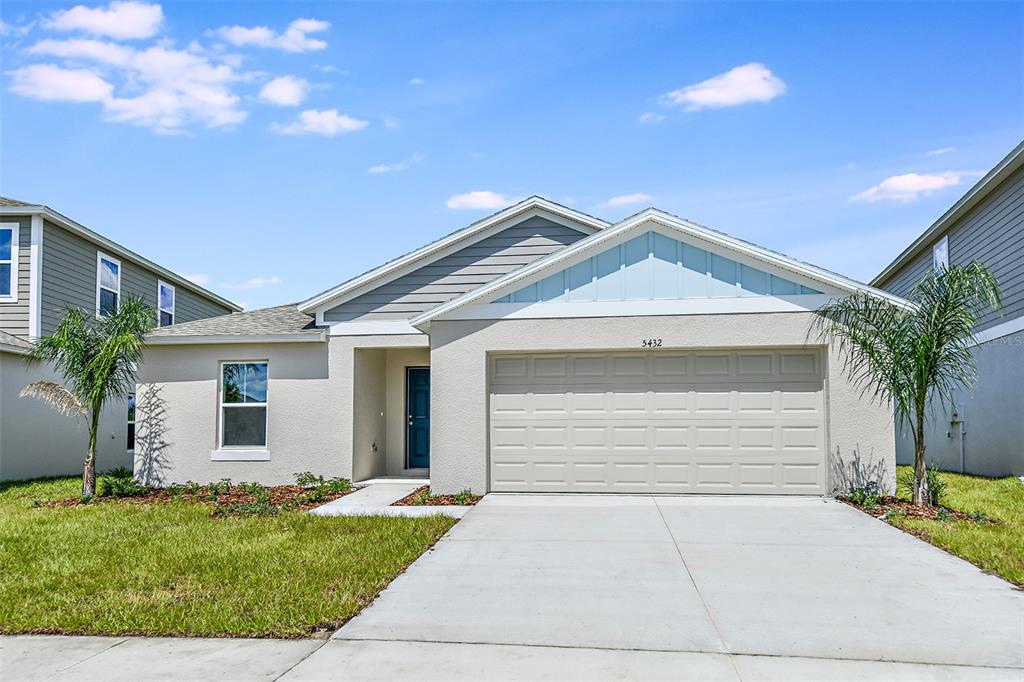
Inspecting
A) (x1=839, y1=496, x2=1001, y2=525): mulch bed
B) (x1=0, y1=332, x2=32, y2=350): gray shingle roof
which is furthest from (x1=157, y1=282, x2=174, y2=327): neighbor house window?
(x1=839, y1=496, x2=1001, y2=525): mulch bed

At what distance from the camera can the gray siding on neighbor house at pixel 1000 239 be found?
14.4 m

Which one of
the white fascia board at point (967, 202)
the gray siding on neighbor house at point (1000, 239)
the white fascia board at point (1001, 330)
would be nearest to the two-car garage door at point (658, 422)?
the gray siding on neighbor house at point (1000, 239)

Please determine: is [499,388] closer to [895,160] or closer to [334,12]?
[334,12]

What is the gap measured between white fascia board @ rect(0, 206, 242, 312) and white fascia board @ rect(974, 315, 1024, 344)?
20.5 meters

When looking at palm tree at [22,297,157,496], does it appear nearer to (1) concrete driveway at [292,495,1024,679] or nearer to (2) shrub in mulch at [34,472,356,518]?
(2) shrub in mulch at [34,472,356,518]

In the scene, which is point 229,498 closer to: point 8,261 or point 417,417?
point 417,417

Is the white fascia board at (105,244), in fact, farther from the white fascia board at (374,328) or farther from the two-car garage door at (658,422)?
the two-car garage door at (658,422)

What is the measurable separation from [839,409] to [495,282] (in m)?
5.67

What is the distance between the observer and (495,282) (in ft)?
39.2

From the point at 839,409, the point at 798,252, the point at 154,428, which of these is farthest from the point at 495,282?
the point at 154,428

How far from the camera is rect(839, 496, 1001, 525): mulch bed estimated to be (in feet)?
32.1

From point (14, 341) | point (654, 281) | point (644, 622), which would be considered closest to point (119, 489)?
point (14, 341)

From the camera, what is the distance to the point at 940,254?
1878 centimetres

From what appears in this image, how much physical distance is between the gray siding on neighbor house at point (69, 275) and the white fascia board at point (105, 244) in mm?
184
